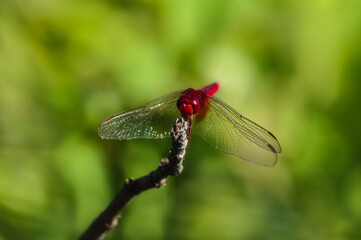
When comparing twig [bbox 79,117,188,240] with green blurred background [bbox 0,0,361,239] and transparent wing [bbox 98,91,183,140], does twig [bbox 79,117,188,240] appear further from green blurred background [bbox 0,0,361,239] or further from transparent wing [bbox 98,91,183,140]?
green blurred background [bbox 0,0,361,239]

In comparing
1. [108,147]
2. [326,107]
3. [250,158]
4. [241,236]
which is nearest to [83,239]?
[250,158]

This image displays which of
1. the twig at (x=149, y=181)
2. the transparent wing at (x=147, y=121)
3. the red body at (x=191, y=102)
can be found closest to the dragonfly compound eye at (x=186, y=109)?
the red body at (x=191, y=102)

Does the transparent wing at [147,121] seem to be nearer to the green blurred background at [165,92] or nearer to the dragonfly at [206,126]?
the dragonfly at [206,126]

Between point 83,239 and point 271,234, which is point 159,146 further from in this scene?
point 83,239

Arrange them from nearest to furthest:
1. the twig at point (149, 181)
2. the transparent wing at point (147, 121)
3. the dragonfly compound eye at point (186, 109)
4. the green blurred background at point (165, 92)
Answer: the twig at point (149, 181) → the dragonfly compound eye at point (186, 109) → the transparent wing at point (147, 121) → the green blurred background at point (165, 92)

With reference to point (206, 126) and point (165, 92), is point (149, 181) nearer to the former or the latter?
point (206, 126)
